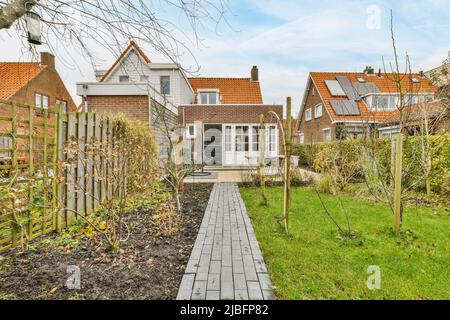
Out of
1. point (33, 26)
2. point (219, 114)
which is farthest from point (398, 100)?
point (219, 114)

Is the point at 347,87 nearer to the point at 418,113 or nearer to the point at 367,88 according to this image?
the point at 367,88

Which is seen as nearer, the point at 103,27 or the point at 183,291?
the point at 183,291

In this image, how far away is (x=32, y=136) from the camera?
3740 mm

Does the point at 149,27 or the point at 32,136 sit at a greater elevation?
the point at 149,27

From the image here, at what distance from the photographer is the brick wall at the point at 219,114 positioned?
1714cm

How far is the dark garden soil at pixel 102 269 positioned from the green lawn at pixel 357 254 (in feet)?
3.69

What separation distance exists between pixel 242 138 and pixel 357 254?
14260 millimetres

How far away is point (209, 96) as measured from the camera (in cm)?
1988

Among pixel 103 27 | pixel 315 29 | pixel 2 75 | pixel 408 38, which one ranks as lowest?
pixel 103 27

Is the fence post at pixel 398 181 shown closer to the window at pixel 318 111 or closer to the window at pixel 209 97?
the window at pixel 209 97

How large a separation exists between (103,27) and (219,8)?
4.42ft

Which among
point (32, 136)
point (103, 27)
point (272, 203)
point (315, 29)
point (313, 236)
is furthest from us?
point (272, 203)
